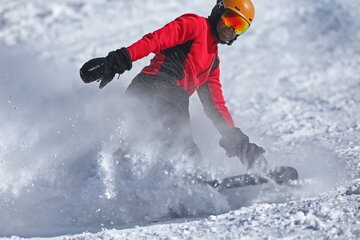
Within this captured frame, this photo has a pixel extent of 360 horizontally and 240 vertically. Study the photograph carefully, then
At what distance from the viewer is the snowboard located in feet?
12.3

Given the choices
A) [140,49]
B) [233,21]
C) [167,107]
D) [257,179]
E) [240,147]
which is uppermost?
[233,21]

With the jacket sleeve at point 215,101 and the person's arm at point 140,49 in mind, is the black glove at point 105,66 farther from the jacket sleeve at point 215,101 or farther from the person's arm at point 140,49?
the jacket sleeve at point 215,101

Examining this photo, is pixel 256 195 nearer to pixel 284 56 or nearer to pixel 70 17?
pixel 284 56

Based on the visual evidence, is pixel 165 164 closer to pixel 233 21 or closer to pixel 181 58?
pixel 181 58

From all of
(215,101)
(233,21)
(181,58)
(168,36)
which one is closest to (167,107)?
(181,58)

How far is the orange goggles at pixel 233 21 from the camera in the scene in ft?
12.8

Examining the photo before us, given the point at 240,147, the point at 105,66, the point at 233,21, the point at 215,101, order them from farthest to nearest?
1. the point at 215,101
2. the point at 240,147
3. the point at 233,21
4. the point at 105,66

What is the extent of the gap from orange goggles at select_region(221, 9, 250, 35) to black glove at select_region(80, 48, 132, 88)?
32.8 inches

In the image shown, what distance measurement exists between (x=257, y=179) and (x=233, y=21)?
1189 millimetres

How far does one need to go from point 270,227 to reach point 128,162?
1204mm

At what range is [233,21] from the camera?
3.93 metres

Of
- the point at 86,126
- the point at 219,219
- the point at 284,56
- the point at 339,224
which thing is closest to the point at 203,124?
the point at 86,126

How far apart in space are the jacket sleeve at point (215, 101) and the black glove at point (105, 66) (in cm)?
102

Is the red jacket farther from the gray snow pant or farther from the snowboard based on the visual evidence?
the snowboard
